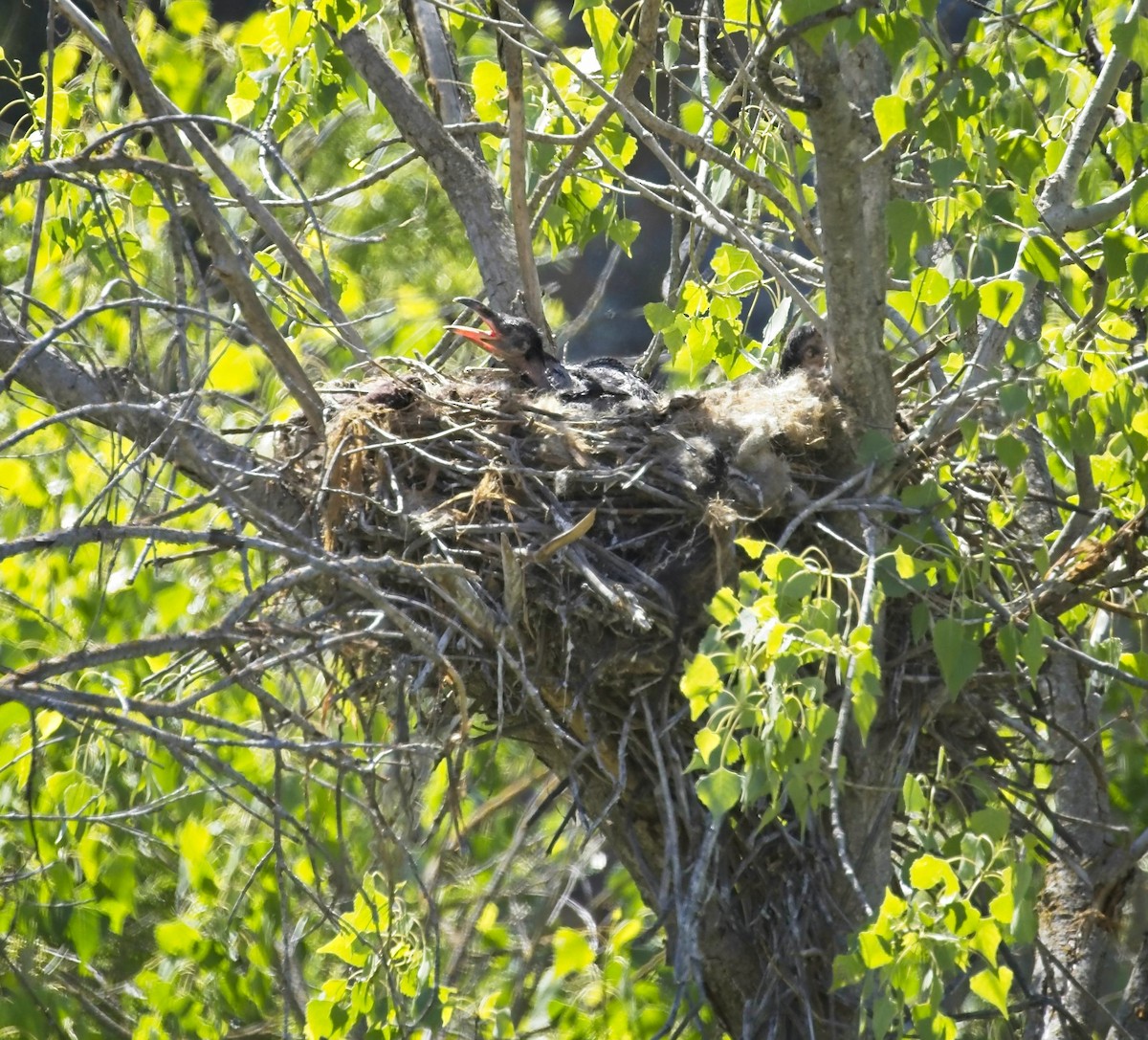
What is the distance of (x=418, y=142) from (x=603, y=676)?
202 centimetres

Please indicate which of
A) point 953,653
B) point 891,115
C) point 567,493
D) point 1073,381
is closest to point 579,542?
point 567,493

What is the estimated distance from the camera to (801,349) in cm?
512

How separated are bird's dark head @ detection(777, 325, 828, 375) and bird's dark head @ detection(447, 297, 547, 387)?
865 mm

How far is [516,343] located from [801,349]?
1003mm

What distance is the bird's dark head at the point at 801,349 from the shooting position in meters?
5.07

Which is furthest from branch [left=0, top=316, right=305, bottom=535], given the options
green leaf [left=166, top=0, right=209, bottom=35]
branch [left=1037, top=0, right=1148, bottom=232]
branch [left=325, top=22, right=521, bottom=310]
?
green leaf [left=166, top=0, right=209, bottom=35]

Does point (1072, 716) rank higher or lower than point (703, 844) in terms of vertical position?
lower

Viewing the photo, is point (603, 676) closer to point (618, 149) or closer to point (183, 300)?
point (183, 300)

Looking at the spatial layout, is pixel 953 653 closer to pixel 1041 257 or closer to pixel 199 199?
pixel 1041 257

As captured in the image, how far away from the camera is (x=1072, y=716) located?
4848 mm

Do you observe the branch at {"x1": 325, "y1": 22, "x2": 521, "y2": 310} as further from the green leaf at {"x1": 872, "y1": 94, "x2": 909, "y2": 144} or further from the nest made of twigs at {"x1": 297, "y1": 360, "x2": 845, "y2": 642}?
the green leaf at {"x1": 872, "y1": 94, "x2": 909, "y2": 144}

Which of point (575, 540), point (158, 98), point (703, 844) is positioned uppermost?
point (158, 98)

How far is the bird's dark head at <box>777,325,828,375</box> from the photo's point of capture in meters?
5.07

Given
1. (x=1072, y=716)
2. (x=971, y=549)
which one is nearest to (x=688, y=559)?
(x=971, y=549)
